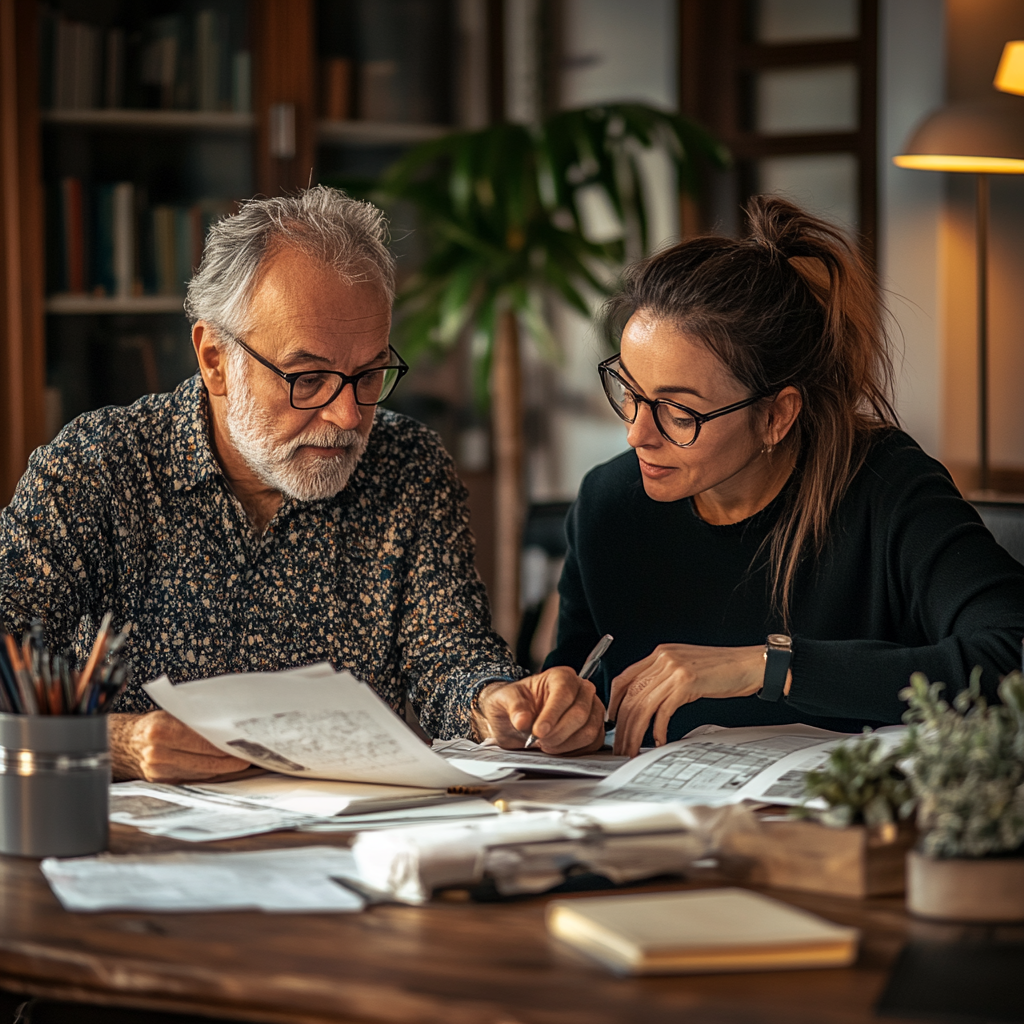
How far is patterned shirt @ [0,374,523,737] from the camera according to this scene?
159 centimetres

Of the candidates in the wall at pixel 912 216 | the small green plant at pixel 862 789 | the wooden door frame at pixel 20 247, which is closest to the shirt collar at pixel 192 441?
the small green plant at pixel 862 789

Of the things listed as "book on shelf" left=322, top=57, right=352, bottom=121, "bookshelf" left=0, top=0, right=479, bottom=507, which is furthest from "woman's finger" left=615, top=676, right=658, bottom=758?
"book on shelf" left=322, top=57, right=352, bottom=121

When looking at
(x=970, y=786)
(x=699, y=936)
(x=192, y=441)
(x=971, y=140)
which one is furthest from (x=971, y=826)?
(x=971, y=140)

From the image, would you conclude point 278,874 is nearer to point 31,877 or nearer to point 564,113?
point 31,877

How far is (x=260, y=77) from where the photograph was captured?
356 cm

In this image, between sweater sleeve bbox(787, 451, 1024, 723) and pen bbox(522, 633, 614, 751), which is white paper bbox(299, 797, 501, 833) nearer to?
pen bbox(522, 633, 614, 751)

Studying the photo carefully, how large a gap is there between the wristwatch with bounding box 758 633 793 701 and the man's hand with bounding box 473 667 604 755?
6.9 inches

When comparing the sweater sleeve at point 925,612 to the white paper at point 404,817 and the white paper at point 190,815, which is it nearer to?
the white paper at point 404,817

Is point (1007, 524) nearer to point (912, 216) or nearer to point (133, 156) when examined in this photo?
point (912, 216)

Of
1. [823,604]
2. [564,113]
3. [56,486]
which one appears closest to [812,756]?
[823,604]

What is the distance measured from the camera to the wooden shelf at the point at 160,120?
3.39 metres

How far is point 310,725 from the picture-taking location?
1159 millimetres

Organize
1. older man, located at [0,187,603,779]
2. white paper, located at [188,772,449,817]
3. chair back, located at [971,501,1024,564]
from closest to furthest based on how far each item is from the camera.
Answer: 1. white paper, located at [188,772,449,817]
2. older man, located at [0,187,603,779]
3. chair back, located at [971,501,1024,564]

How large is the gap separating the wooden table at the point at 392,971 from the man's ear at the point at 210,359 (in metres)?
0.86
